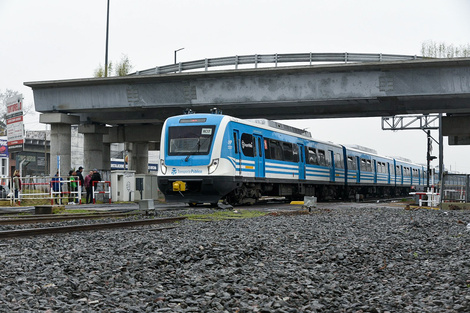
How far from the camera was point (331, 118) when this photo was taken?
36938 millimetres

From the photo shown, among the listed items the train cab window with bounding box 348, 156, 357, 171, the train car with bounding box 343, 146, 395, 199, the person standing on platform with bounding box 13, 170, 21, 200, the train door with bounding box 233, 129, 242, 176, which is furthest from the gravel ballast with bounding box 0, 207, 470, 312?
the train car with bounding box 343, 146, 395, 199

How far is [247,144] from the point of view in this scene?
69.4 feet

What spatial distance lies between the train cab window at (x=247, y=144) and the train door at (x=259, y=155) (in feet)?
0.89

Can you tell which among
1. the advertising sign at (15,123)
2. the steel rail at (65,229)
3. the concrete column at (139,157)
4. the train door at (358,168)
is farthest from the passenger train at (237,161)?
the concrete column at (139,157)

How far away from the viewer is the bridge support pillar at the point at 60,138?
35.2 meters

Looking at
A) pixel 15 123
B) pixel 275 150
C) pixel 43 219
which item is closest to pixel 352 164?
pixel 275 150

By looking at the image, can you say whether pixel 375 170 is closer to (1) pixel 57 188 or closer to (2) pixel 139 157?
(2) pixel 139 157

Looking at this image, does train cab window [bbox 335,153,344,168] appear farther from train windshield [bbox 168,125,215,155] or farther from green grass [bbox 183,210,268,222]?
green grass [bbox 183,210,268,222]

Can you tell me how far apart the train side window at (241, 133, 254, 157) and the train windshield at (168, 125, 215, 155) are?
1.61m

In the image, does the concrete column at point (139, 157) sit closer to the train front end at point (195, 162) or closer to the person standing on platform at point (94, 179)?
the person standing on platform at point (94, 179)

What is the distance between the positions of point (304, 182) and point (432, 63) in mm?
8611

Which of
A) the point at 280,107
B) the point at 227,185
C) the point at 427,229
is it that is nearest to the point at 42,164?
the point at 280,107

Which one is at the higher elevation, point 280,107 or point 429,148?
point 280,107

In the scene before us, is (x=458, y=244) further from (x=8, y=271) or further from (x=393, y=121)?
(x=393, y=121)
